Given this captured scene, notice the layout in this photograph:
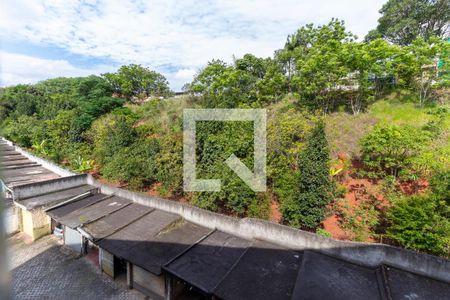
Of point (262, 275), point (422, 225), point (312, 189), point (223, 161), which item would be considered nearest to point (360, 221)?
point (422, 225)

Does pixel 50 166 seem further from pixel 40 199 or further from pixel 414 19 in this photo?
pixel 414 19

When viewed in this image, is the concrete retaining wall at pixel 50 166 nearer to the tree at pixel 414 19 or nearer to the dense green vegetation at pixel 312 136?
the dense green vegetation at pixel 312 136

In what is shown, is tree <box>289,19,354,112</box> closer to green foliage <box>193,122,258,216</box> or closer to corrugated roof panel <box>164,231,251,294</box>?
green foliage <box>193,122,258,216</box>

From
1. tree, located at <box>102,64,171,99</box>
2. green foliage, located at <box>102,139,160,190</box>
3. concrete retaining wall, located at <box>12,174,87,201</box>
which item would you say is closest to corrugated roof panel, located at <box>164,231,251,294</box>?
green foliage, located at <box>102,139,160,190</box>

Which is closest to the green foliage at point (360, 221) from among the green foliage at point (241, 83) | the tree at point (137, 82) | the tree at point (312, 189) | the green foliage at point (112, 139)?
the tree at point (312, 189)

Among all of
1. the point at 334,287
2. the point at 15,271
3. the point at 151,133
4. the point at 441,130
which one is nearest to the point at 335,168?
the point at 441,130

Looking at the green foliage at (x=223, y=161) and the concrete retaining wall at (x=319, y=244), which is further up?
the green foliage at (x=223, y=161)

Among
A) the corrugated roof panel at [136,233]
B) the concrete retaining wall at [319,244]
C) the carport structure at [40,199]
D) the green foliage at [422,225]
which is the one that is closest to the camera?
the concrete retaining wall at [319,244]
